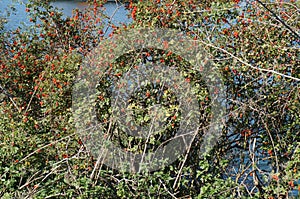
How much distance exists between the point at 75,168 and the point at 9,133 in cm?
62

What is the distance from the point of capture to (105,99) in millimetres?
3609

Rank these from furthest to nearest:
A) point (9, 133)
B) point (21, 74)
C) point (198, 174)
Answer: point (21, 74)
point (9, 133)
point (198, 174)

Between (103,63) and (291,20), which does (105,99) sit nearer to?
(103,63)

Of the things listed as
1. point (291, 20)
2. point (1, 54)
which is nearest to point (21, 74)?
point (1, 54)

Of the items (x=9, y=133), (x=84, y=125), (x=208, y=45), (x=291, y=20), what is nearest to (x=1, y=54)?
(x=9, y=133)

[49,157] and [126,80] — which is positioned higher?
[126,80]

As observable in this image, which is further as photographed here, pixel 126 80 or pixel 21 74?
pixel 21 74

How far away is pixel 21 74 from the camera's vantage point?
514 centimetres

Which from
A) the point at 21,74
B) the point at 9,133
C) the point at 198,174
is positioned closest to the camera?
the point at 198,174

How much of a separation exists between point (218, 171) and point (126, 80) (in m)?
0.99

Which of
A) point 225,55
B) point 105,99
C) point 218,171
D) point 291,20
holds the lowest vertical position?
point 218,171

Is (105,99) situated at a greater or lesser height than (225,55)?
lesser

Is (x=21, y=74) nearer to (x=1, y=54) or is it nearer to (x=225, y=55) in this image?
(x=1, y=54)

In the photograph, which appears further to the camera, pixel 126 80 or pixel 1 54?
pixel 1 54
